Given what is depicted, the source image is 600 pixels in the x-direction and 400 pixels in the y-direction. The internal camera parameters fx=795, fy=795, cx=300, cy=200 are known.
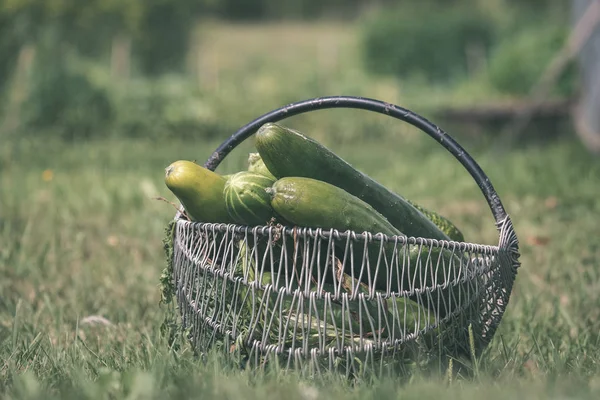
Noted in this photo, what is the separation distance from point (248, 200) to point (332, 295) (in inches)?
14.1

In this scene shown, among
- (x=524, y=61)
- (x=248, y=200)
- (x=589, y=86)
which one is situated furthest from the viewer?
(x=524, y=61)

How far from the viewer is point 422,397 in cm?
182

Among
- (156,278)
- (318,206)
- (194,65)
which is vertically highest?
(194,65)

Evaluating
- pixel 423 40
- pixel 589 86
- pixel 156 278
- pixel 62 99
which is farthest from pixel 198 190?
pixel 423 40

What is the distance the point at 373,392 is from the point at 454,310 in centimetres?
53

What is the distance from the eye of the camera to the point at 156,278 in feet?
12.8

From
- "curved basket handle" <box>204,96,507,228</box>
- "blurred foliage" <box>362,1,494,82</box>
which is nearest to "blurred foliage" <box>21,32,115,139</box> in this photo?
"curved basket handle" <box>204,96,507,228</box>

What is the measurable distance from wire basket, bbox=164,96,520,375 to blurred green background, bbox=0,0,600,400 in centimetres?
12

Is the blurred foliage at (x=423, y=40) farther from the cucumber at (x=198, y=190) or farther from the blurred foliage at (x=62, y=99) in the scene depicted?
the cucumber at (x=198, y=190)

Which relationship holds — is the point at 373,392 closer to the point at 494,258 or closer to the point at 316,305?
the point at 316,305

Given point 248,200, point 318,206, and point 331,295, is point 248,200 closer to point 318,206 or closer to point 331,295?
point 318,206

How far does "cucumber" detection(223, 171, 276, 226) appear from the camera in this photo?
227cm

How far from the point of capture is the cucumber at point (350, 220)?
2240 mm

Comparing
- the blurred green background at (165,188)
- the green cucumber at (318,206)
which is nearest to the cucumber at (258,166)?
the green cucumber at (318,206)
